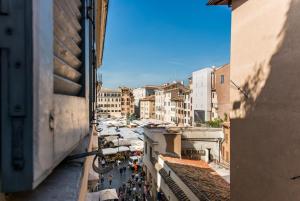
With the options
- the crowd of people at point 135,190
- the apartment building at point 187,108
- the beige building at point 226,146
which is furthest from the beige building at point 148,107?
the beige building at point 226,146

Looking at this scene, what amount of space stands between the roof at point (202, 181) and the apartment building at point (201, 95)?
27202 millimetres

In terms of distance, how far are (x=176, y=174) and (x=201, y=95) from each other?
1281 inches

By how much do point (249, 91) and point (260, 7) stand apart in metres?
2.06

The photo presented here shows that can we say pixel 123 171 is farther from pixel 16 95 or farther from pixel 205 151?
pixel 16 95

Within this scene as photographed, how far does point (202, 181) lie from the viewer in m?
13.6

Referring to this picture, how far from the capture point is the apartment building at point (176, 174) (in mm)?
11977

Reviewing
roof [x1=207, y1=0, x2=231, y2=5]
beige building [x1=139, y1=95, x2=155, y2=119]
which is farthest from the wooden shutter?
beige building [x1=139, y1=95, x2=155, y2=119]

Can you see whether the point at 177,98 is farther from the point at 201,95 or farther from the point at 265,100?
the point at 265,100

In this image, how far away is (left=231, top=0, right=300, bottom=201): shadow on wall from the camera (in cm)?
580

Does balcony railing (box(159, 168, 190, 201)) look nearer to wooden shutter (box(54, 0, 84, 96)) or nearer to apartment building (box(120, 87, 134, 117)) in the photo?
wooden shutter (box(54, 0, 84, 96))

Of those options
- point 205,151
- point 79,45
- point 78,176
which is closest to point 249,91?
point 79,45

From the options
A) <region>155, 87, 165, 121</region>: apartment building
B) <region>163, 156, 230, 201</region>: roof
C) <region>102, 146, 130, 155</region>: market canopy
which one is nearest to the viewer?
<region>163, 156, 230, 201</region>: roof

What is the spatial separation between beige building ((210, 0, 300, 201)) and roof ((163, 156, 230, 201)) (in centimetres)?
264

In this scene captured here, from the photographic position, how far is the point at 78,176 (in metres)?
2.06
